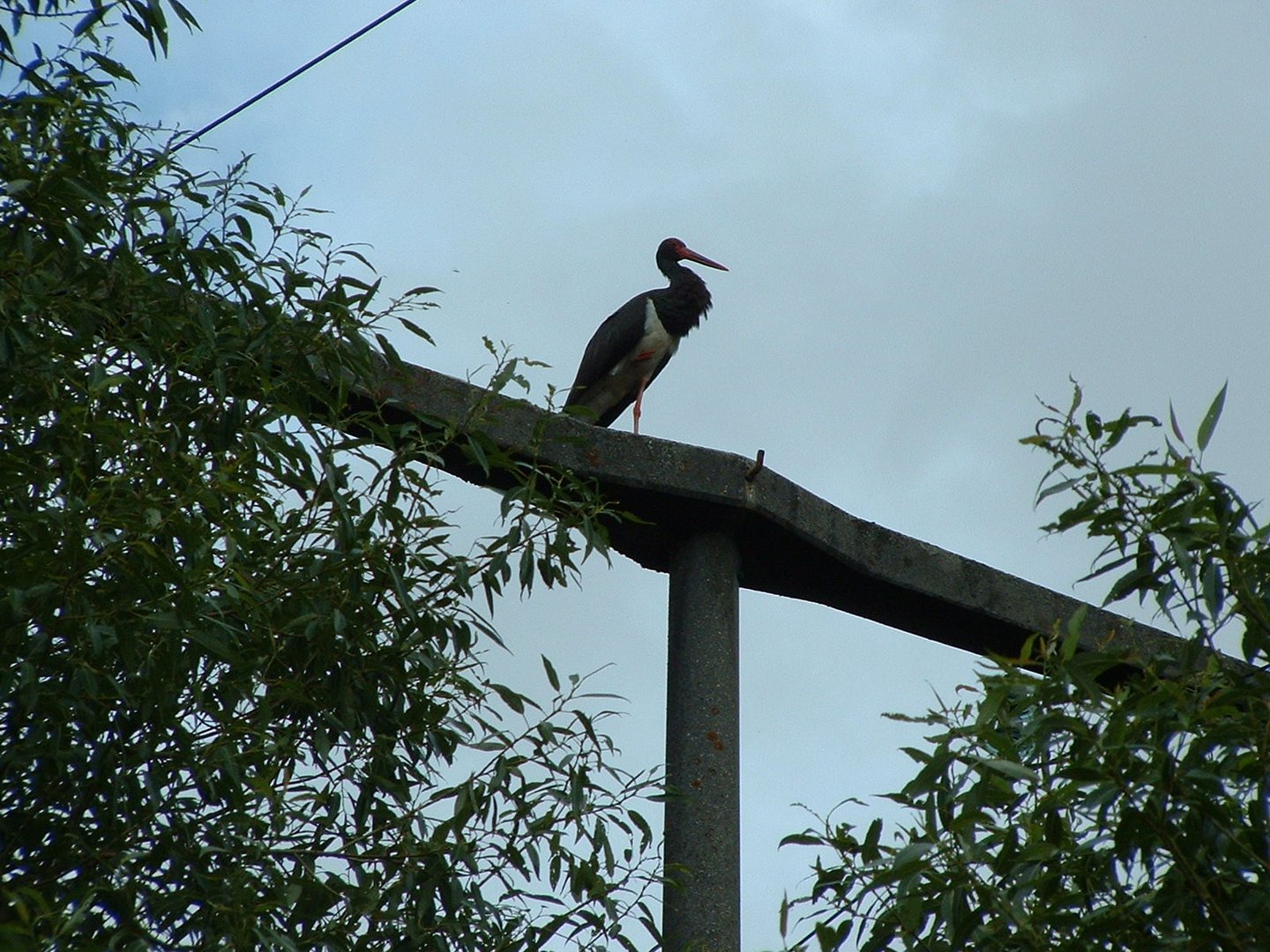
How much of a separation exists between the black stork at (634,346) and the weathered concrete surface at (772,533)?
113 inches

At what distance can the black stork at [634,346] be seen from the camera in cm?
780

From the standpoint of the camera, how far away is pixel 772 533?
4.80 m

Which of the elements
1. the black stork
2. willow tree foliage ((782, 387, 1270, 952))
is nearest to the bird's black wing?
the black stork

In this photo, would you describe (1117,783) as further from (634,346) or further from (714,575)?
(634,346)

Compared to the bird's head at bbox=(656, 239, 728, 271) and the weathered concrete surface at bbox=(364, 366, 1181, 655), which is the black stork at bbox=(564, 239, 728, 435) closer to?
the bird's head at bbox=(656, 239, 728, 271)

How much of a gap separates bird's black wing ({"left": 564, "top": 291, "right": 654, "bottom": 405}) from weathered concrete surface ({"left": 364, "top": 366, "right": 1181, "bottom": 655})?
9.27ft

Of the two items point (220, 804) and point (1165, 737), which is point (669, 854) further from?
point (1165, 737)

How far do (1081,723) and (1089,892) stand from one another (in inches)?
10.1

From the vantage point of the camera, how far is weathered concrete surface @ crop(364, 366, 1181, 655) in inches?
171

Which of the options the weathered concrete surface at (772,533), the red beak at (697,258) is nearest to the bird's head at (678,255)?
Result: the red beak at (697,258)

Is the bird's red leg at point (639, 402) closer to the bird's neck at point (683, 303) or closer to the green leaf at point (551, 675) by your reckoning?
the bird's neck at point (683, 303)

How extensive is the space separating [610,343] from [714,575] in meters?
3.22

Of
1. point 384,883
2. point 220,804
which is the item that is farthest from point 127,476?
point 384,883

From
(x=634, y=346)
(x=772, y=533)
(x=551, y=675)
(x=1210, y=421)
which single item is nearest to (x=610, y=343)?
(x=634, y=346)
